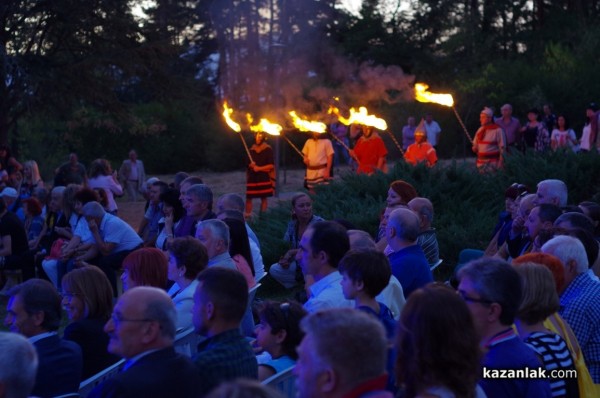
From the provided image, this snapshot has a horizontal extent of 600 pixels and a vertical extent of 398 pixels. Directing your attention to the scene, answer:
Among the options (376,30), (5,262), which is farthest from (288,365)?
(376,30)

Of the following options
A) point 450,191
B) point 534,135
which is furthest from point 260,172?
point 534,135

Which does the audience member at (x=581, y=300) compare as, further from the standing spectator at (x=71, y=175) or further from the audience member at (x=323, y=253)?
the standing spectator at (x=71, y=175)

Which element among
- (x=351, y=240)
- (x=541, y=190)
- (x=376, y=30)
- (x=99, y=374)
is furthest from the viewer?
(x=376, y=30)

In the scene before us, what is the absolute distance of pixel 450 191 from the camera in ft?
39.5

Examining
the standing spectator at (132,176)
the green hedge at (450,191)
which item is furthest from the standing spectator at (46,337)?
the standing spectator at (132,176)

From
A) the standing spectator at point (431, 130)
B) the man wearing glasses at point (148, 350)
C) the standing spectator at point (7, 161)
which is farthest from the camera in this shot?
the standing spectator at point (431, 130)

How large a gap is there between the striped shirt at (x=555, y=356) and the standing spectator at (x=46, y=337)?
7.14ft

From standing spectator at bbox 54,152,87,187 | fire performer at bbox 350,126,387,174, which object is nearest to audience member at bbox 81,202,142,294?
standing spectator at bbox 54,152,87,187

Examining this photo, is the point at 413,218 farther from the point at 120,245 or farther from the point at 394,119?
the point at 394,119

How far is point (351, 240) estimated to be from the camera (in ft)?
20.7

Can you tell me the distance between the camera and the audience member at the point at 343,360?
2982 mm

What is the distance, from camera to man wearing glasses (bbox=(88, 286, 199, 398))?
12.3ft

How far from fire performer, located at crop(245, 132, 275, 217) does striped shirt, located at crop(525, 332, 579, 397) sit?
1308 cm

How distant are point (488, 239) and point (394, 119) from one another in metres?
20.3
